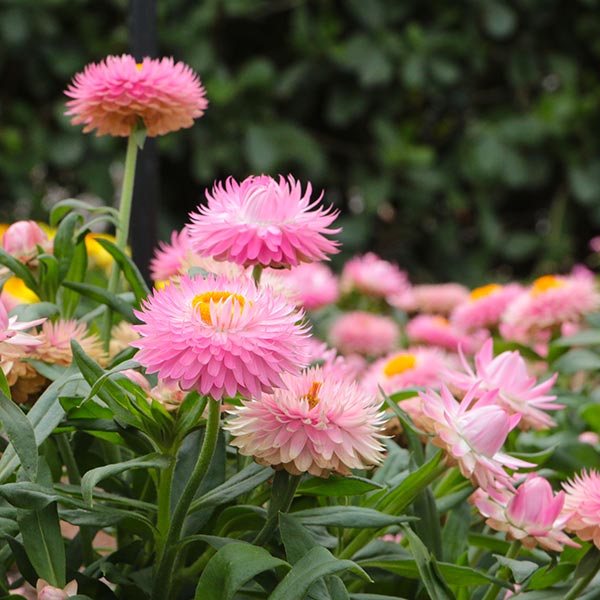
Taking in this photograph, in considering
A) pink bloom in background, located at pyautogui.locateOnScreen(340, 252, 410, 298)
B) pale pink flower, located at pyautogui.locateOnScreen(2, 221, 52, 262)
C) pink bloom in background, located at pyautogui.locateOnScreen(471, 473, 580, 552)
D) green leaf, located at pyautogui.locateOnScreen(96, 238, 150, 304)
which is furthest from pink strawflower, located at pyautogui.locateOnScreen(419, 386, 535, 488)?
pink bloom in background, located at pyautogui.locateOnScreen(340, 252, 410, 298)

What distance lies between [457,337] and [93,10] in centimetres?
225

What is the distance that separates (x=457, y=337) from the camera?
4.61 ft

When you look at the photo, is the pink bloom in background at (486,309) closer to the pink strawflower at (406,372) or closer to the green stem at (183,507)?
the pink strawflower at (406,372)

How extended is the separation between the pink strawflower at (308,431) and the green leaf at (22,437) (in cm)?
11

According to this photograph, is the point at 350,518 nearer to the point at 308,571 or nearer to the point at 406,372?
the point at 308,571

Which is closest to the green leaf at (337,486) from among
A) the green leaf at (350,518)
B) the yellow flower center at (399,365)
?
the green leaf at (350,518)

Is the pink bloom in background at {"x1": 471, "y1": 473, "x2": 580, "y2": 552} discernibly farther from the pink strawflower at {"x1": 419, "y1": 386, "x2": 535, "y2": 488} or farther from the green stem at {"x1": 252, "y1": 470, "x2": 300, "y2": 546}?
the green stem at {"x1": 252, "y1": 470, "x2": 300, "y2": 546}

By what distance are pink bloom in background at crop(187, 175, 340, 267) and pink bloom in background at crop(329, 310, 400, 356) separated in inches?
31.8

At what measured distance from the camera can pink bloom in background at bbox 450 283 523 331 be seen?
135 cm

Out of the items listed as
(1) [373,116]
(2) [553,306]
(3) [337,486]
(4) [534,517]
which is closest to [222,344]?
(3) [337,486]

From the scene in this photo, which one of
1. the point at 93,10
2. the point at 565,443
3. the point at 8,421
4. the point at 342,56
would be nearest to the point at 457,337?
the point at 565,443

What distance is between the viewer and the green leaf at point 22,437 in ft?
1.73

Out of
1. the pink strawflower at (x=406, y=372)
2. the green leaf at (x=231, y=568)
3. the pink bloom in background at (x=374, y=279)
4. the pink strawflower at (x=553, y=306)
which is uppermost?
the pink bloom in background at (x=374, y=279)

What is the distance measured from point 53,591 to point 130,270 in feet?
0.87
